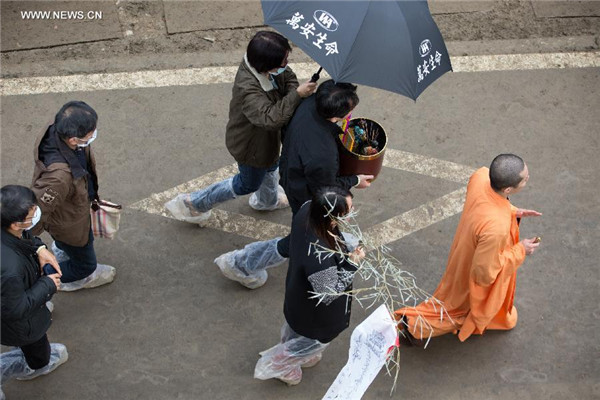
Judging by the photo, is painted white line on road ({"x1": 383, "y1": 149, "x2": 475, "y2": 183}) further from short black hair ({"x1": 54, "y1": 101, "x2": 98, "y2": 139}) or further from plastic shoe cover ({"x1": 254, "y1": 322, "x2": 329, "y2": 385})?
short black hair ({"x1": 54, "y1": 101, "x2": 98, "y2": 139})

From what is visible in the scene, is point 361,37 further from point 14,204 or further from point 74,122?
point 14,204

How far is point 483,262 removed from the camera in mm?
4332

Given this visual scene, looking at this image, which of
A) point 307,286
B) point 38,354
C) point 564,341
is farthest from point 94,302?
point 564,341

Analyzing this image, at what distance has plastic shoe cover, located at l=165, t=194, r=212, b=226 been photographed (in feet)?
18.0

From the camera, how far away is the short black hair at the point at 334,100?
4.23 metres

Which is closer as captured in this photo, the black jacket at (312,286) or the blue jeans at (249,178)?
the black jacket at (312,286)

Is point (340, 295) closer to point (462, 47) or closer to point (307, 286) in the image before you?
point (307, 286)

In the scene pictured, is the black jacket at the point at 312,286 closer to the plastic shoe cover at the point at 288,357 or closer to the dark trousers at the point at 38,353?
the plastic shoe cover at the point at 288,357

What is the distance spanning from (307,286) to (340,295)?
0.59 feet

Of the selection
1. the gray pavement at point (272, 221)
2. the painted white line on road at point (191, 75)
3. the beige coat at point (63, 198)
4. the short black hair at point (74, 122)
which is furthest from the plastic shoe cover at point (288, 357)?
the painted white line on road at point (191, 75)

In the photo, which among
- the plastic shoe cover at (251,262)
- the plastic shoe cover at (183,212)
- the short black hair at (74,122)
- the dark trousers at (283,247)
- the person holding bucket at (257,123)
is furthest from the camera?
the plastic shoe cover at (183,212)

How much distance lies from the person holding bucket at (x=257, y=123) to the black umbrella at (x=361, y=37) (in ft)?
0.73

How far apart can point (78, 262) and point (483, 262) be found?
247 cm

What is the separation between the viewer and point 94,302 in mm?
5105
